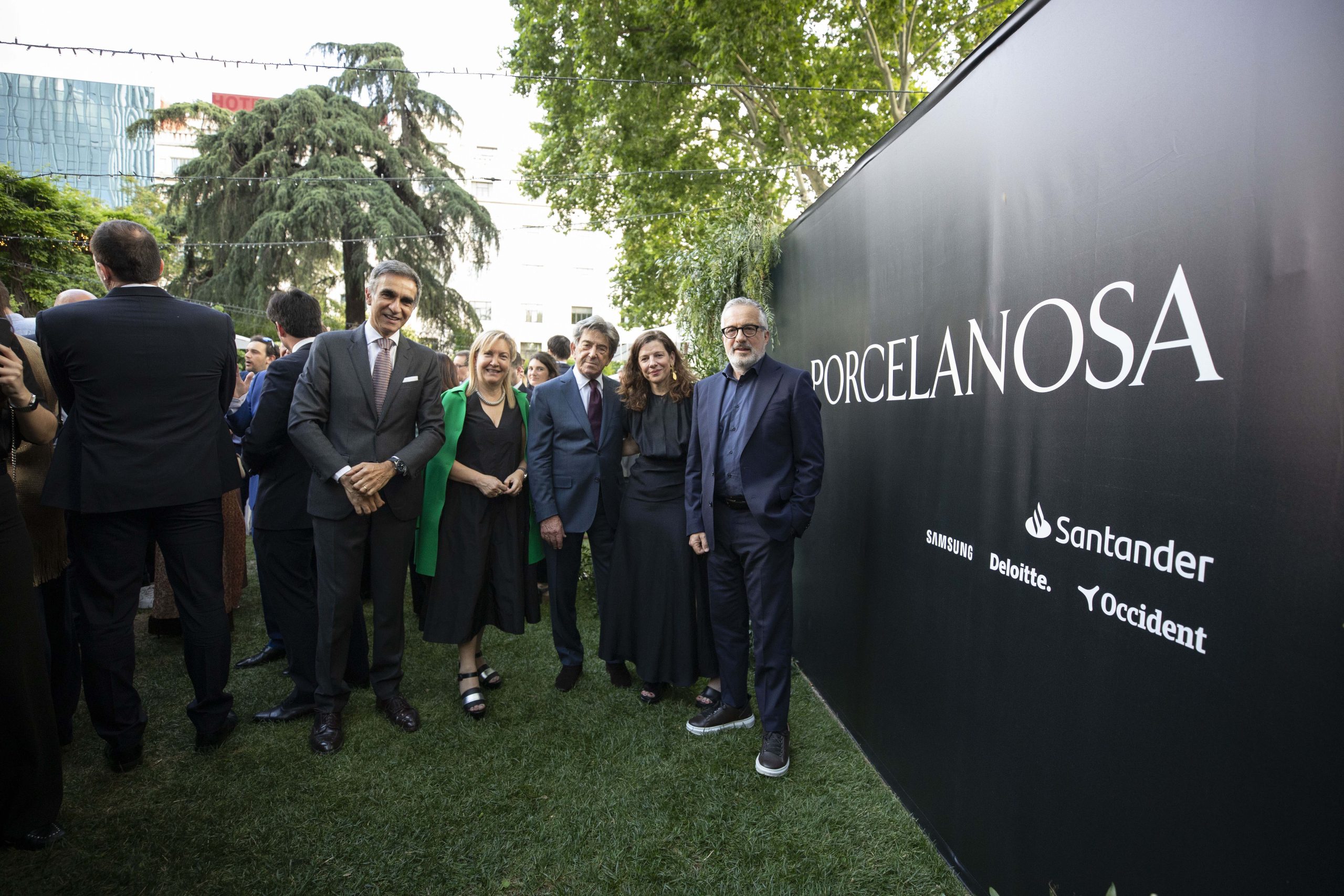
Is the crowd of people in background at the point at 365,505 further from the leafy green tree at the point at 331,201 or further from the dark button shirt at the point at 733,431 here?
the leafy green tree at the point at 331,201

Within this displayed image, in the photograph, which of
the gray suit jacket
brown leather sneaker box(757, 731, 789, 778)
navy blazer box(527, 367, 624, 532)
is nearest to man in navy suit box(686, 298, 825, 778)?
brown leather sneaker box(757, 731, 789, 778)

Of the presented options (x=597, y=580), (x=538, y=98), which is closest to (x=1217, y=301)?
(x=597, y=580)

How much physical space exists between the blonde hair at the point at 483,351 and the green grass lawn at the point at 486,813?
5.34ft

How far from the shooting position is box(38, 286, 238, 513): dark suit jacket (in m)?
2.65

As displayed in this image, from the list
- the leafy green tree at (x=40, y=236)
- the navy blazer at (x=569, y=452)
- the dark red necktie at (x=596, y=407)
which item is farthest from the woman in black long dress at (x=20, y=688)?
the leafy green tree at (x=40, y=236)

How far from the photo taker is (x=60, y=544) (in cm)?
287

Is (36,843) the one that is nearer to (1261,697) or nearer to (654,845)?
(654,845)

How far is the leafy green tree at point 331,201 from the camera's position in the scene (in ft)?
60.6

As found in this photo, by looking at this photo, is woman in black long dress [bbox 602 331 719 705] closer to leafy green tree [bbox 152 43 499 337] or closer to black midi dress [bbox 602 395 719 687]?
black midi dress [bbox 602 395 719 687]

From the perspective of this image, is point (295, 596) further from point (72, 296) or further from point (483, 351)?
point (72, 296)

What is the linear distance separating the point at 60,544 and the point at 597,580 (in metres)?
2.41

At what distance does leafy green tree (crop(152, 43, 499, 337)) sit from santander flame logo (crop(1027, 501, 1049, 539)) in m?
18.6

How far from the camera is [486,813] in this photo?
2.62 meters

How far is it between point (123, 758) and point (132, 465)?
1214mm
